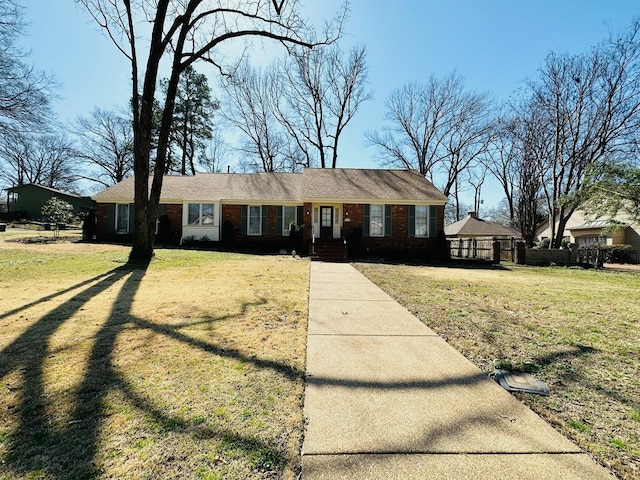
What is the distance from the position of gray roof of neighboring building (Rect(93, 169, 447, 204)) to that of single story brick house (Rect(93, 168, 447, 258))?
5 cm

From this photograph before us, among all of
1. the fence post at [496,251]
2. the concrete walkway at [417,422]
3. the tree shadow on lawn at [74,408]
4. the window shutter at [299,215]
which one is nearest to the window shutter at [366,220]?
the window shutter at [299,215]

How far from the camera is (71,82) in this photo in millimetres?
15156

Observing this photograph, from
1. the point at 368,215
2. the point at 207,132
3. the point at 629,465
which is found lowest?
the point at 629,465

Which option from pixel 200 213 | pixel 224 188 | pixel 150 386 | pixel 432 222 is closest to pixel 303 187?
pixel 224 188

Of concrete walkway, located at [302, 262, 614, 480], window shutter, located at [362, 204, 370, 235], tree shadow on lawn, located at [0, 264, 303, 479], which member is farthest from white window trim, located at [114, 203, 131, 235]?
concrete walkway, located at [302, 262, 614, 480]

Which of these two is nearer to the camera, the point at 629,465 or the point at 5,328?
the point at 629,465

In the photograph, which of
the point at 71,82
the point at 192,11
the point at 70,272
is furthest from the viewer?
the point at 71,82

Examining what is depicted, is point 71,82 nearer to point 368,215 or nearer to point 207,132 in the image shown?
point 207,132

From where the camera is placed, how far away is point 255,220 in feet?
57.1

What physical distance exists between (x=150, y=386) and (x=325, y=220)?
48.2 ft

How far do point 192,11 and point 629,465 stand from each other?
1298cm

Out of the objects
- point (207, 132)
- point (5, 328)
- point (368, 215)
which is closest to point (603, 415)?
point (5, 328)

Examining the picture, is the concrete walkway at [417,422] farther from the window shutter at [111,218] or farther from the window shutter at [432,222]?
the window shutter at [111,218]

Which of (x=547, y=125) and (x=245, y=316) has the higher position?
(x=547, y=125)
